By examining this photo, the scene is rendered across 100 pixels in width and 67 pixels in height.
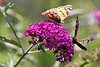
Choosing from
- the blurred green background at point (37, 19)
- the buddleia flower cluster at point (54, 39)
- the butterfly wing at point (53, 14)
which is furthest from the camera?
the blurred green background at point (37, 19)

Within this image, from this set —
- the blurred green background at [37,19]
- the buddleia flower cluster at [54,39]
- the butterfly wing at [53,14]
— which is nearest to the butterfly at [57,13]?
the butterfly wing at [53,14]

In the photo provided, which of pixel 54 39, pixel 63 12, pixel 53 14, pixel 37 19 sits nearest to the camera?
pixel 54 39

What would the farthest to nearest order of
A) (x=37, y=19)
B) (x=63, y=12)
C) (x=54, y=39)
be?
(x=37, y=19)
(x=63, y=12)
(x=54, y=39)

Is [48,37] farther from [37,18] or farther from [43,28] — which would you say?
[37,18]

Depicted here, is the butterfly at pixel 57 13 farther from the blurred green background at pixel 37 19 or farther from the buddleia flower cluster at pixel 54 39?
the buddleia flower cluster at pixel 54 39

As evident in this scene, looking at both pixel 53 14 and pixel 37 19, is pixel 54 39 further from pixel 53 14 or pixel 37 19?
pixel 37 19

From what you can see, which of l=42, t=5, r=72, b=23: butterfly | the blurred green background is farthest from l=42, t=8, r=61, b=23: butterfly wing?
the blurred green background

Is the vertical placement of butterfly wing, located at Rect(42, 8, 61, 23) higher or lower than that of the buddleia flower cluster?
→ higher

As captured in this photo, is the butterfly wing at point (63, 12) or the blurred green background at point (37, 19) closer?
the butterfly wing at point (63, 12)

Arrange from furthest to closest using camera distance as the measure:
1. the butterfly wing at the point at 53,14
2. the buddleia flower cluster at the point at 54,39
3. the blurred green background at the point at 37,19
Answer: the blurred green background at the point at 37,19 < the butterfly wing at the point at 53,14 < the buddleia flower cluster at the point at 54,39

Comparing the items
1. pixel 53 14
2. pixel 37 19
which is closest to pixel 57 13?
pixel 53 14

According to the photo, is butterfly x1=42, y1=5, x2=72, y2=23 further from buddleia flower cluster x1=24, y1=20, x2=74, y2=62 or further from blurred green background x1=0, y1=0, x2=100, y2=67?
buddleia flower cluster x1=24, y1=20, x2=74, y2=62

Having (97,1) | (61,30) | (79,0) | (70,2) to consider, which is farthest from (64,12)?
(97,1)
